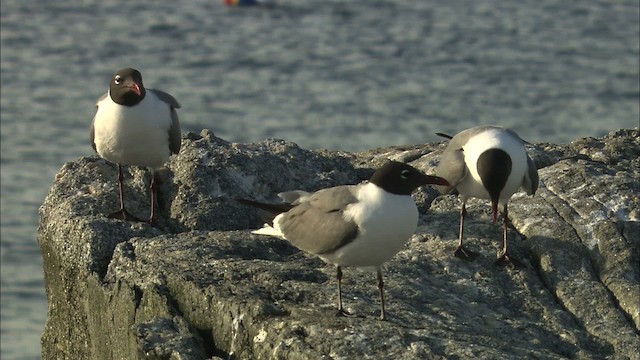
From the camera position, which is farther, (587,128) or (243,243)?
(587,128)

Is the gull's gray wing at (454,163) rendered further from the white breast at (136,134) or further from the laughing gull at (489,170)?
the white breast at (136,134)

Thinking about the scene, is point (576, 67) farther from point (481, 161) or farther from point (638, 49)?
point (481, 161)

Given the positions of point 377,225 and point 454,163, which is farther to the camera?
point 454,163

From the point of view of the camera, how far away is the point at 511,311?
880cm

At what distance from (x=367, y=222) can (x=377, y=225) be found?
2.5 inches

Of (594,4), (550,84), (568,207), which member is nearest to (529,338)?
(568,207)

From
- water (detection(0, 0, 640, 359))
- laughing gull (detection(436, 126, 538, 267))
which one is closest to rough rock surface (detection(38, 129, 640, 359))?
laughing gull (detection(436, 126, 538, 267))

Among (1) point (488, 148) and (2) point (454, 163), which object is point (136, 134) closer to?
(2) point (454, 163)

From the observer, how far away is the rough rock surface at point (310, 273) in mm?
7973

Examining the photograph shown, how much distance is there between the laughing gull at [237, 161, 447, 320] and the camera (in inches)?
319

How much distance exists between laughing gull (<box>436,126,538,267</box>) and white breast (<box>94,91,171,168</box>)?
2.20 m

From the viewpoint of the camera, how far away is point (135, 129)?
10344 mm

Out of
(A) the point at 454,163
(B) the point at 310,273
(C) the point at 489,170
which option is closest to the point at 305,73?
(A) the point at 454,163

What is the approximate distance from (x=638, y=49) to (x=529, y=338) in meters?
27.2
